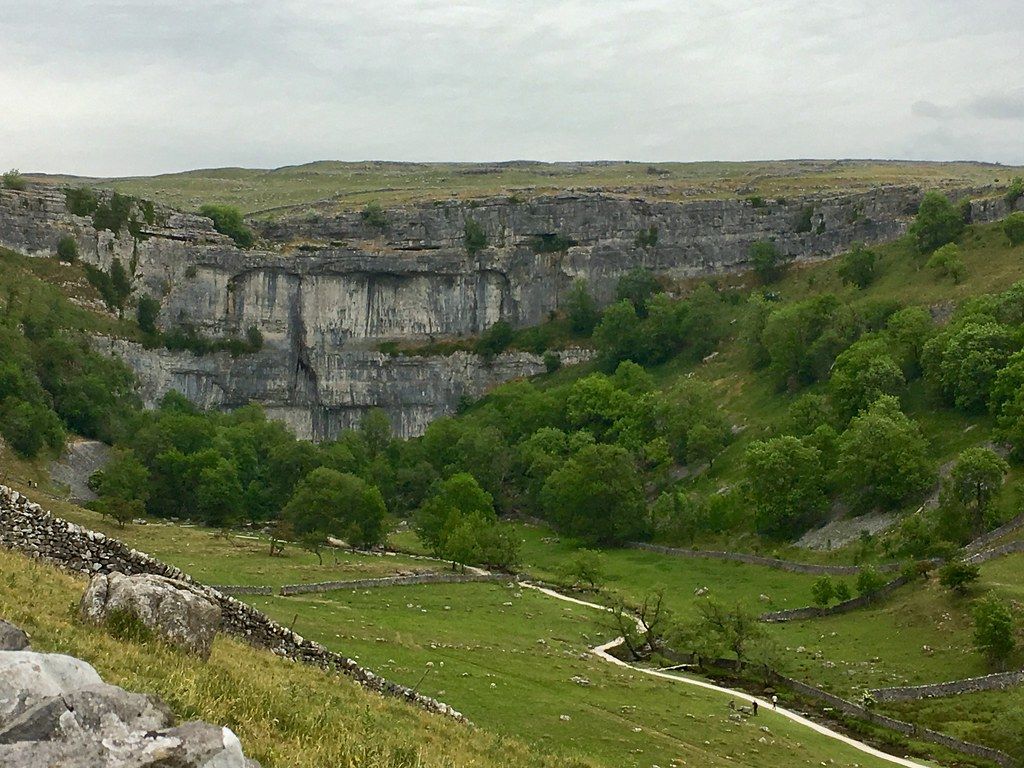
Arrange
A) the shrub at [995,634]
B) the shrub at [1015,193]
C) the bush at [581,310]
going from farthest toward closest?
the bush at [581,310] → the shrub at [1015,193] → the shrub at [995,634]

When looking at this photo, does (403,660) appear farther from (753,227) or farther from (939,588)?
(753,227)

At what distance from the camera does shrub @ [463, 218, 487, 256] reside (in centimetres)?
15012

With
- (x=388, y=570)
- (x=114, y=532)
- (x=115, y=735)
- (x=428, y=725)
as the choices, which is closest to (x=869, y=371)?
(x=388, y=570)

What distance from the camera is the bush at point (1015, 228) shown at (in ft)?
351

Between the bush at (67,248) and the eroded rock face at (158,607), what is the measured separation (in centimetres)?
11708

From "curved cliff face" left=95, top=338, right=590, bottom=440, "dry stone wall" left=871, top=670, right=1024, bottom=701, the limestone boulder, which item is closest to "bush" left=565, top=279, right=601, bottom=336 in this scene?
"curved cliff face" left=95, top=338, right=590, bottom=440

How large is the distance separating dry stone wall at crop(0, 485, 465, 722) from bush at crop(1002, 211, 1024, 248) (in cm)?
9899

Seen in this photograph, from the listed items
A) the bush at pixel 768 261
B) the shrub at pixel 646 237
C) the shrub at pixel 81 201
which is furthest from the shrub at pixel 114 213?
the bush at pixel 768 261

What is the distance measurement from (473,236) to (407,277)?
9929mm

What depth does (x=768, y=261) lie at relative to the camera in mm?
140250

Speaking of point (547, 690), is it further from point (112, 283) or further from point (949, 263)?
point (112, 283)

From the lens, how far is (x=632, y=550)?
87.3 metres

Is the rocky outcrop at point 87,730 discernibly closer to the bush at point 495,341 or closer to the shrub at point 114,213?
the shrub at point 114,213

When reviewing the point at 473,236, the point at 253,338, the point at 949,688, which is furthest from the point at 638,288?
the point at 949,688
